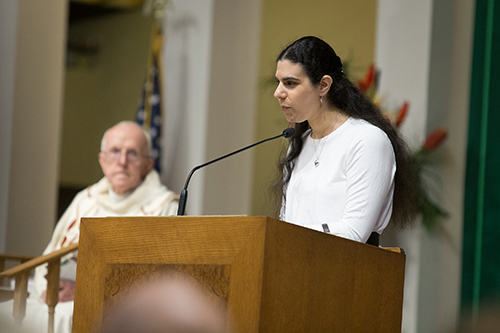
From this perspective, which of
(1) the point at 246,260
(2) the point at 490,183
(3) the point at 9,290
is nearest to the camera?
(1) the point at 246,260

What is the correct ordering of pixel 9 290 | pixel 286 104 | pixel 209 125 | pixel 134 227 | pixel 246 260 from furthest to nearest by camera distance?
pixel 209 125
pixel 9 290
pixel 286 104
pixel 134 227
pixel 246 260

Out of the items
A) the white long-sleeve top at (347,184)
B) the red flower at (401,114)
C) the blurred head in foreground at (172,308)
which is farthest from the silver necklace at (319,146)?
the red flower at (401,114)

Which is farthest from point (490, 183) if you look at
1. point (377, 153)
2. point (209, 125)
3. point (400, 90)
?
point (377, 153)

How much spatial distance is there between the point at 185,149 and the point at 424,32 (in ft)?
7.68

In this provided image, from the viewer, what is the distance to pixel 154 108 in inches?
249

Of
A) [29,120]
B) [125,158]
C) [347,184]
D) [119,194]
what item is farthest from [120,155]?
[347,184]

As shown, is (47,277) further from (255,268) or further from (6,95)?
(6,95)

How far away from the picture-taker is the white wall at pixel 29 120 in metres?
5.56

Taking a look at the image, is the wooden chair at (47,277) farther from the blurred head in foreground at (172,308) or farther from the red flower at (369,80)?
the red flower at (369,80)

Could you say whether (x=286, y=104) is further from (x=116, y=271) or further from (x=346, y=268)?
(x=116, y=271)

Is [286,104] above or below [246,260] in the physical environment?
above

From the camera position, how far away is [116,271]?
1.98 metres

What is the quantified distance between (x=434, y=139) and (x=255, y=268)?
339 centimetres

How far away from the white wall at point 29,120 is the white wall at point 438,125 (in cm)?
286
